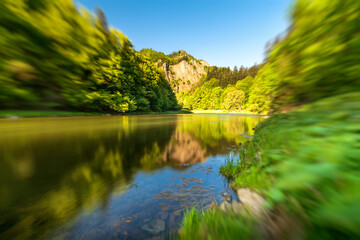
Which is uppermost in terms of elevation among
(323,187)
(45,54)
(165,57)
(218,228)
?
(165,57)

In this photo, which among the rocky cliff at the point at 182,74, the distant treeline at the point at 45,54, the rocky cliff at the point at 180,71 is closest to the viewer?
the distant treeline at the point at 45,54

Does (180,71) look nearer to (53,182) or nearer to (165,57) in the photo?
(165,57)

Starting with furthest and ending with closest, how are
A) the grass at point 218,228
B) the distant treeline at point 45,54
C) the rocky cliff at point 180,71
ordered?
the rocky cliff at point 180,71 → the distant treeline at point 45,54 → the grass at point 218,228

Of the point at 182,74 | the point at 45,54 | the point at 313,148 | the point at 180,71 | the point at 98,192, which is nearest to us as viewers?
the point at 313,148

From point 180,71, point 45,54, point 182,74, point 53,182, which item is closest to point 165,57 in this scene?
point 180,71

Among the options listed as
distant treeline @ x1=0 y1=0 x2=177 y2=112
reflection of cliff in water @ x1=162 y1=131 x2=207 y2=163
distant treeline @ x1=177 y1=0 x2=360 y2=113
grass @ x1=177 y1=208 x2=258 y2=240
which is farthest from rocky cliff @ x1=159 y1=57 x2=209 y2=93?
grass @ x1=177 y1=208 x2=258 y2=240

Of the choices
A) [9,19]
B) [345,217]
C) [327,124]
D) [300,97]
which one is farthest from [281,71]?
→ [9,19]

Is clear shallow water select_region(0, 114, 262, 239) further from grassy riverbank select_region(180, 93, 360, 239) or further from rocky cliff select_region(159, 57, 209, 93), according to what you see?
rocky cliff select_region(159, 57, 209, 93)

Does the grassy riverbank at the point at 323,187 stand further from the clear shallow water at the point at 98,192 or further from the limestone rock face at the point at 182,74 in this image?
the limestone rock face at the point at 182,74

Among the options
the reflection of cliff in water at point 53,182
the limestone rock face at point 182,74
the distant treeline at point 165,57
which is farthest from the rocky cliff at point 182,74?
the reflection of cliff in water at point 53,182

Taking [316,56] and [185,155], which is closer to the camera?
[316,56]

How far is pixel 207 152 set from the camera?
19.5 feet

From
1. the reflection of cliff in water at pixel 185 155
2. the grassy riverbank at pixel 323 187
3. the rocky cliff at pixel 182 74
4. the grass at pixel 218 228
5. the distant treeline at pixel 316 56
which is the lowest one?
the reflection of cliff in water at pixel 185 155

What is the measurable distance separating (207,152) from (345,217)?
5263 millimetres
